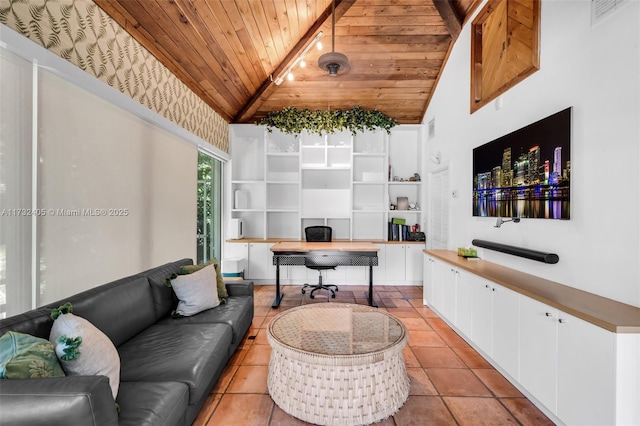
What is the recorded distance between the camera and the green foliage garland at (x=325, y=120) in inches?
189

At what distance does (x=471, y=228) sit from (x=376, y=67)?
2.61 m

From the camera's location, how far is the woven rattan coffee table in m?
1.67

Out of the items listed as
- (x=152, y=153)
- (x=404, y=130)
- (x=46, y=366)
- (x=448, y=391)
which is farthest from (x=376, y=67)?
(x=46, y=366)

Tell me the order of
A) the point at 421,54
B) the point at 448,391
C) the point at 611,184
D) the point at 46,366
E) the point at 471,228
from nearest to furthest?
the point at 46,366 < the point at 611,184 < the point at 448,391 < the point at 471,228 < the point at 421,54

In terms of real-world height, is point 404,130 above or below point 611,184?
above

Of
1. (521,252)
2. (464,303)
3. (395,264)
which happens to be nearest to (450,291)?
(464,303)

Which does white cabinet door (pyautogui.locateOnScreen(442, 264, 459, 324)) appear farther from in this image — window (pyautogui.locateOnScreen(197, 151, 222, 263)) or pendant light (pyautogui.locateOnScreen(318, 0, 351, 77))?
window (pyautogui.locateOnScreen(197, 151, 222, 263))

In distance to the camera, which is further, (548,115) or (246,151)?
(246,151)

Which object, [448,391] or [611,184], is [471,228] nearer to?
[611,184]

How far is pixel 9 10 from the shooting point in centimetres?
154

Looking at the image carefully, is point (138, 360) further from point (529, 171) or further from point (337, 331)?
point (529, 171)

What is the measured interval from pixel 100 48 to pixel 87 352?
2.10 metres

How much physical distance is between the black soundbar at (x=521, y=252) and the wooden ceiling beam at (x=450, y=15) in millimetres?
2671

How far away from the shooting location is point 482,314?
2.44 metres
